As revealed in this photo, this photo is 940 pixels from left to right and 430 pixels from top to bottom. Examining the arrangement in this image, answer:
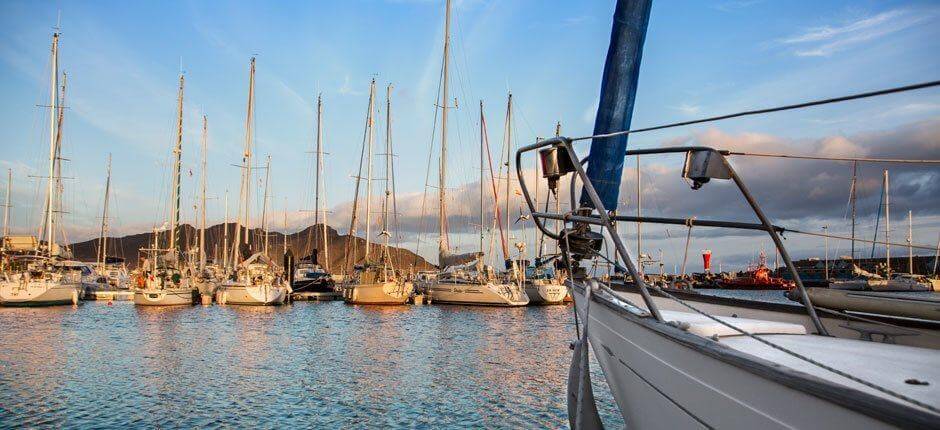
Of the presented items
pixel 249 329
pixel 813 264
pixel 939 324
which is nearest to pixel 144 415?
pixel 939 324

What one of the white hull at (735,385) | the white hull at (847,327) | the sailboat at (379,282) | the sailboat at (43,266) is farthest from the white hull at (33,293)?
the white hull at (735,385)

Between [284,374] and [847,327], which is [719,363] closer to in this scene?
[847,327]

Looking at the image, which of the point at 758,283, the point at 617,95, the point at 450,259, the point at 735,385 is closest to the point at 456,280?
the point at 450,259

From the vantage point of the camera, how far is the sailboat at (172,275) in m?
53.0

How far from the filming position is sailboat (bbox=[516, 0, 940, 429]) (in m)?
4.22

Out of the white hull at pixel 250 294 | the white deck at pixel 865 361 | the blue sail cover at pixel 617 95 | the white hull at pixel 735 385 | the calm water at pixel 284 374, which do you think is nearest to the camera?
the white hull at pixel 735 385

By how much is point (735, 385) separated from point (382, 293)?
165 ft

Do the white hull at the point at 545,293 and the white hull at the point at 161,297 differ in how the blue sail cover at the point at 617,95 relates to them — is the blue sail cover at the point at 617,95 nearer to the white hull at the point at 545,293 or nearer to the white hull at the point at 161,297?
the white hull at the point at 545,293

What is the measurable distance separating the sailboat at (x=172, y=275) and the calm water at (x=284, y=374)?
13.0 m

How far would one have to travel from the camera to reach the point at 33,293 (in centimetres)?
5075

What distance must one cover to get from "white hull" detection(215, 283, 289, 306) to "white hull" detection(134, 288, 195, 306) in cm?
328

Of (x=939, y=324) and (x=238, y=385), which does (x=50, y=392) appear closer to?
(x=238, y=385)

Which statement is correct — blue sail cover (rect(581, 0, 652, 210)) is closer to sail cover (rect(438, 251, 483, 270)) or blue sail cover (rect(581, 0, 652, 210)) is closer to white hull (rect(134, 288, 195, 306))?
sail cover (rect(438, 251, 483, 270))

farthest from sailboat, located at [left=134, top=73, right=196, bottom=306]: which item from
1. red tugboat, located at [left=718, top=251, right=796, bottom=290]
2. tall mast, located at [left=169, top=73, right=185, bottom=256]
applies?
red tugboat, located at [left=718, top=251, right=796, bottom=290]
